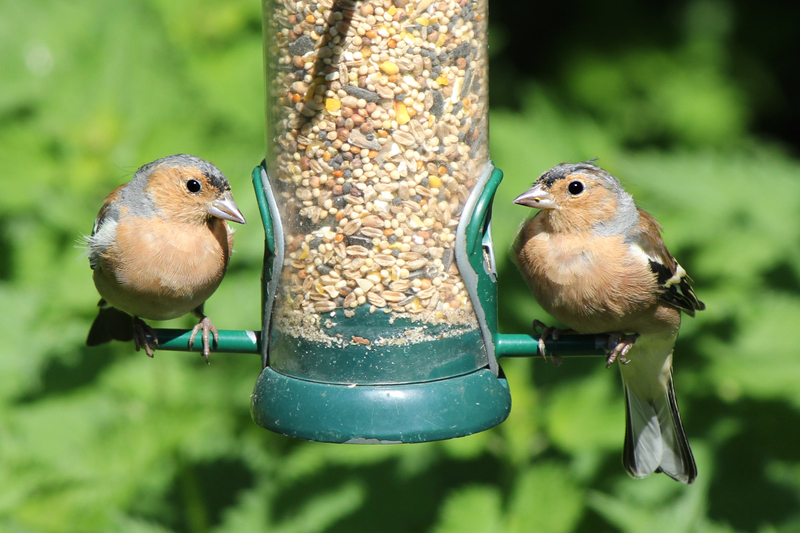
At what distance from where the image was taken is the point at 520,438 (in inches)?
187

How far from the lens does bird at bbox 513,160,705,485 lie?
3941mm

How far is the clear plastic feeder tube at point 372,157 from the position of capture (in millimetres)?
3508

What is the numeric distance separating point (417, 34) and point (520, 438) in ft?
7.56

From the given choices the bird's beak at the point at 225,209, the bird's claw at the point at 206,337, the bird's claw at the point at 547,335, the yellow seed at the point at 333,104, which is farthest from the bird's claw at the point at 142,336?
the bird's claw at the point at 547,335

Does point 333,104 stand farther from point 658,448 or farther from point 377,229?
point 658,448

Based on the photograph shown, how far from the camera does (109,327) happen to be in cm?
436

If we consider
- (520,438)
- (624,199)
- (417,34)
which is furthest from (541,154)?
(417,34)

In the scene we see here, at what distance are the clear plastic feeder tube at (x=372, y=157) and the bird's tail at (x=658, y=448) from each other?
1.17 metres

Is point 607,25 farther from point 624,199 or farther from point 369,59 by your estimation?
point 369,59

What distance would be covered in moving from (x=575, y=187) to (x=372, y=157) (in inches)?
41.6

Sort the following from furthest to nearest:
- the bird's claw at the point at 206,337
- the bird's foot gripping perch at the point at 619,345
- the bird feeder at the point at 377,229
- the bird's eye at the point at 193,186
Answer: the bird's eye at the point at 193,186, the bird's foot gripping perch at the point at 619,345, the bird's claw at the point at 206,337, the bird feeder at the point at 377,229

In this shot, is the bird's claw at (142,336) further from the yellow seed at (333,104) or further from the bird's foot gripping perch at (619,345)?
the bird's foot gripping perch at (619,345)

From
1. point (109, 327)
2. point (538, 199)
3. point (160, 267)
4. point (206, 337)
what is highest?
point (538, 199)

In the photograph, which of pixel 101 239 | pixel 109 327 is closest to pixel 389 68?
pixel 101 239
